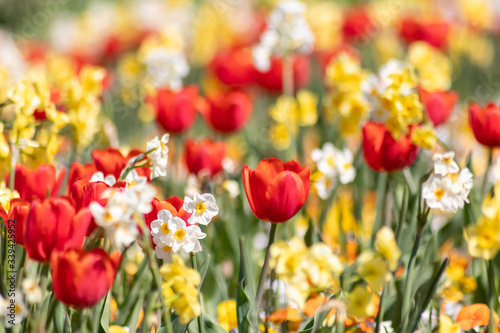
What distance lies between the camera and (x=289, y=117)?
265 cm

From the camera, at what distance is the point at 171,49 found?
125 inches

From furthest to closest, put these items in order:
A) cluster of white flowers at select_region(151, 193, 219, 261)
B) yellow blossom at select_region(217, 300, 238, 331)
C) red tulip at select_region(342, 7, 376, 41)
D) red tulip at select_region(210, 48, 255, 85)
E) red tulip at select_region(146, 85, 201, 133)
A: red tulip at select_region(342, 7, 376, 41)
red tulip at select_region(210, 48, 255, 85)
red tulip at select_region(146, 85, 201, 133)
yellow blossom at select_region(217, 300, 238, 331)
cluster of white flowers at select_region(151, 193, 219, 261)

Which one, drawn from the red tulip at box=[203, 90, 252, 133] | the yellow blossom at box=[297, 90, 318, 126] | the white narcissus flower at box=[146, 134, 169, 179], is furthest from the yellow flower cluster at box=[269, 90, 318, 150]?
the white narcissus flower at box=[146, 134, 169, 179]

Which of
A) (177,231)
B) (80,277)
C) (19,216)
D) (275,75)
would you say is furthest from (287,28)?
(80,277)

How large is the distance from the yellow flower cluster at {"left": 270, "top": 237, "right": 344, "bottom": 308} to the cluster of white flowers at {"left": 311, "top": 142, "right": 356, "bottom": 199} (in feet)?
2.84

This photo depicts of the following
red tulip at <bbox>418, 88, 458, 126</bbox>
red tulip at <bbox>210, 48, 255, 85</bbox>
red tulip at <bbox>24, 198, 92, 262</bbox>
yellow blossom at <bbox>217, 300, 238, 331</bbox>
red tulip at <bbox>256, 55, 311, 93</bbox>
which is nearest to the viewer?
red tulip at <bbox>24, 198, 92, 262</bbox>

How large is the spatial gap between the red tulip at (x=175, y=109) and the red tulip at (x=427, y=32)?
2.18 meters

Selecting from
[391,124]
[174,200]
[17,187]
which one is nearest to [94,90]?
[17,187]

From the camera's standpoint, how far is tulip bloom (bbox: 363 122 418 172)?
1679 millimetres

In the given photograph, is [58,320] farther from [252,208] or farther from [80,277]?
[252,208]

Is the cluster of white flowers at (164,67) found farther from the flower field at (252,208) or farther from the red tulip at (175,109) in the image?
the red tulip at (175,109)

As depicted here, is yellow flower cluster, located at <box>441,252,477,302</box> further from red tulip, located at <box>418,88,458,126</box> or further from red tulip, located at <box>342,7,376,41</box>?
red tulip, located at <box>342,7,376,41</box>

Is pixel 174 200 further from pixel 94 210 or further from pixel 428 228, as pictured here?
pixel 428 228

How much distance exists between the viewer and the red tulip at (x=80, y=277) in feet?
3.48
